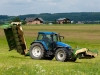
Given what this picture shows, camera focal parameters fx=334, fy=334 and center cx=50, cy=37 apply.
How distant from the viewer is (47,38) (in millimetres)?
20156

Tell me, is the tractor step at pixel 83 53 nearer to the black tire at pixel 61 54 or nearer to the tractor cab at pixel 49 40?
the black tire at pixel 61 54

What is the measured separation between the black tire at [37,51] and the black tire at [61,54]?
0.96m

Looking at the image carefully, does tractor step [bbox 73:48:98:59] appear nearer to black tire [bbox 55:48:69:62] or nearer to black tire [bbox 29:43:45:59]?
black tire [bbox 55:48:69:62]

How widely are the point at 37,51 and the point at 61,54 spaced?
1.78 m

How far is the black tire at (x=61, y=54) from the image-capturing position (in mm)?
19156

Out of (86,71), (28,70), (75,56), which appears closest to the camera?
(28,70)

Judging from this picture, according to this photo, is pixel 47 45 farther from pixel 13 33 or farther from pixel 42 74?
pixel 42 74

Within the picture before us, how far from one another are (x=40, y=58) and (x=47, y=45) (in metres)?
0.89

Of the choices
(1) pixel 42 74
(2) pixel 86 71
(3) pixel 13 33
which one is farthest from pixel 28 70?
(3) pixel 13 33

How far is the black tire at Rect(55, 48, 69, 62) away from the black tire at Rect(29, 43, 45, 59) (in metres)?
0.96

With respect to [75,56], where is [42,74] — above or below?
above

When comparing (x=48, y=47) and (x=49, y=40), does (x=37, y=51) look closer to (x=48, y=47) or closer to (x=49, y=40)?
(x=48, y=47)

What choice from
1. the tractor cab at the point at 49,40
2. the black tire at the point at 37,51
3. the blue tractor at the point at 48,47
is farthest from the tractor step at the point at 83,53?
the black tire at the point at 37,51

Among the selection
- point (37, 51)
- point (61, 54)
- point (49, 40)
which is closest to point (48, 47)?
point (49, 40)
